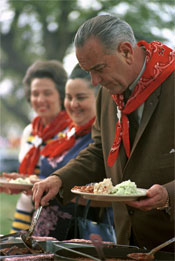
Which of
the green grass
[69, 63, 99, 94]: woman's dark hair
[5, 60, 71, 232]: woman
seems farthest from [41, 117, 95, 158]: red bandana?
the green grass

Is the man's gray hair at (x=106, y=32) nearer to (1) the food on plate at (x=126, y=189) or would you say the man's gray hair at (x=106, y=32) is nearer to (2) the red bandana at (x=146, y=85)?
(2) the red bandana at (x=146, y=85)

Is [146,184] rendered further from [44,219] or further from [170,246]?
[44,219]

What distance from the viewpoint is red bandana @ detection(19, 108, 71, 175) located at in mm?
3822

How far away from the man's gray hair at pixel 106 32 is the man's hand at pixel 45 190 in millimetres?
674

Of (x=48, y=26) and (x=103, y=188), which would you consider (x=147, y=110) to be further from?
(x=48, y=26)

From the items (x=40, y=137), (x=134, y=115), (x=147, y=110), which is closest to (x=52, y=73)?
(x=40, y=137)

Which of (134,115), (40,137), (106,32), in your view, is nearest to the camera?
(106,32)

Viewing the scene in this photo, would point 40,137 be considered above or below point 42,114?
below

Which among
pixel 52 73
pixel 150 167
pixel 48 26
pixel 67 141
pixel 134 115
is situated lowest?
Result: pixel 150 167

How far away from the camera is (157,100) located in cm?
215

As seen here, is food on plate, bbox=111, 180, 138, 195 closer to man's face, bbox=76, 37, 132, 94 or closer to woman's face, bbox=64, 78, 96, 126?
man's face, bbox=76, 37, 132, 94

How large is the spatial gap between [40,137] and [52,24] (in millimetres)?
9825

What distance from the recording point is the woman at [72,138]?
9.99ft

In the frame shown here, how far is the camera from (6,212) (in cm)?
877
